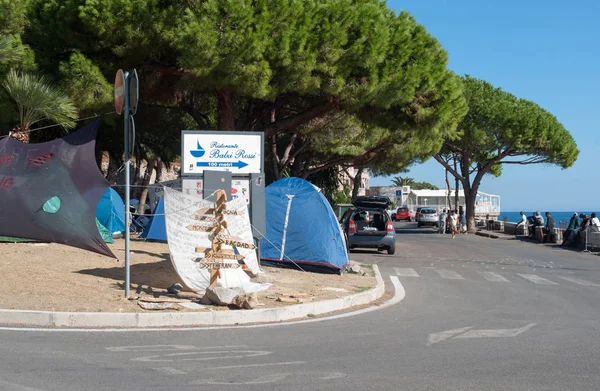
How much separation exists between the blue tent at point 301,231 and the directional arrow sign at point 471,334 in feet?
19.8

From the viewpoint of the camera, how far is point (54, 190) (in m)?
11.6

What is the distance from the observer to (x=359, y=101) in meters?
20.2

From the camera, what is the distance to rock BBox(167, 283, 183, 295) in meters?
10.4

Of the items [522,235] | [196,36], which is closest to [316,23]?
[196,36]

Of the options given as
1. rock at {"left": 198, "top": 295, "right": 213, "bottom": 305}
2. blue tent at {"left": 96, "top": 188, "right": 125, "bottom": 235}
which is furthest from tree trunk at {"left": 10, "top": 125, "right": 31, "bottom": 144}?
rock at {"left": 198, "top": 295, "right": 213, "bottom": 305}

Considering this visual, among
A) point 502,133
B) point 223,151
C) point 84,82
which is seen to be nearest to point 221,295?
point 223,151

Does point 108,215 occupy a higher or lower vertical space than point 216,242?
higher

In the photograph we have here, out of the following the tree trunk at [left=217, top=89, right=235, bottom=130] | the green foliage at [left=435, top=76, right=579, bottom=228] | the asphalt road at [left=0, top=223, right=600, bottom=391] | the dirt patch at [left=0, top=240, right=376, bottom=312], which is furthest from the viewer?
the green foliage at [left=435, top=76, right=579, bottom=228]

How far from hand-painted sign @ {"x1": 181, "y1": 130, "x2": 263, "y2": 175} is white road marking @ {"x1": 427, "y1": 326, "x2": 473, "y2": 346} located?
21.4ft

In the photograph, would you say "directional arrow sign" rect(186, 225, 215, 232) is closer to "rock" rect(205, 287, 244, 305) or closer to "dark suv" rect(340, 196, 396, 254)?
"rock" rect(205, 287, 244, 305)

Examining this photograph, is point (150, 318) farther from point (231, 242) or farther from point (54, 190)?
point (54, 190)

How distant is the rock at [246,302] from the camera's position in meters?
9.44

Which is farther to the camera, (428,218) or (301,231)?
(428,218)

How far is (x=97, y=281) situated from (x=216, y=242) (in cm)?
197
